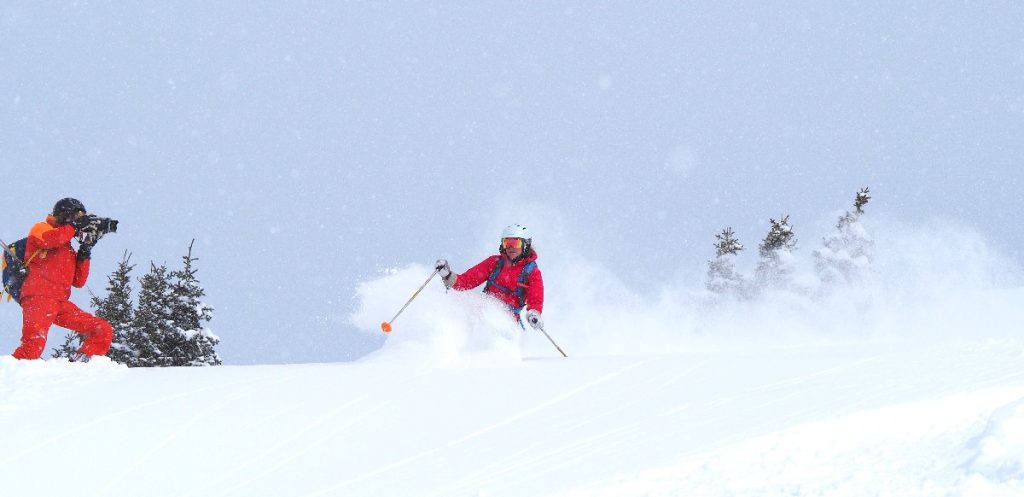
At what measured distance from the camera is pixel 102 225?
28.6ft

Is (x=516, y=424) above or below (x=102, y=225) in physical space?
below

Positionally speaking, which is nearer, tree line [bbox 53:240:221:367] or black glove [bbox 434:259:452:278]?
black glove [bbox 434:259:452:278]

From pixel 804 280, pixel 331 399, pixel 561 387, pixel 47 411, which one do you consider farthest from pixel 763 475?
pixel 804 280

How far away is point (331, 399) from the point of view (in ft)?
22.6

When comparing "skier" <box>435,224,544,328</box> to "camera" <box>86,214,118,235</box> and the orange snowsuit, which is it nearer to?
"camera" <box>86,214,118,235</box>

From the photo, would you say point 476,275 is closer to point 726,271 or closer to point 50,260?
point 50,260

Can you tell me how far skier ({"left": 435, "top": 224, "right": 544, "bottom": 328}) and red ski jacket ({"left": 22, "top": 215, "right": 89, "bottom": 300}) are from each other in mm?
4147

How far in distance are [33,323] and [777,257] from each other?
85.1 ft

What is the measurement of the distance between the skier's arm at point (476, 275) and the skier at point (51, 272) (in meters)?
4.35

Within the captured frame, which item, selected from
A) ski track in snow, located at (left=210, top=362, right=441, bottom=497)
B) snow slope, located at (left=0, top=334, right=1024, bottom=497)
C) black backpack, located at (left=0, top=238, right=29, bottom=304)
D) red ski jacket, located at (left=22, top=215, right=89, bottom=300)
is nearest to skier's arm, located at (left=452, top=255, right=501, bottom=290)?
snow slope, located at (left=0, top=334, right=1024, bottom=497)

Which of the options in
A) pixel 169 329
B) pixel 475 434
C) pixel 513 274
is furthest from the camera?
pixel 169 329

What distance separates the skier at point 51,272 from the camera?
8500 millimetres

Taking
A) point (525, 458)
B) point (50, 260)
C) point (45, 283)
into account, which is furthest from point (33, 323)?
point (525, 458)

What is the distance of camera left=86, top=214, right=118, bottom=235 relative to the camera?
8656mm
